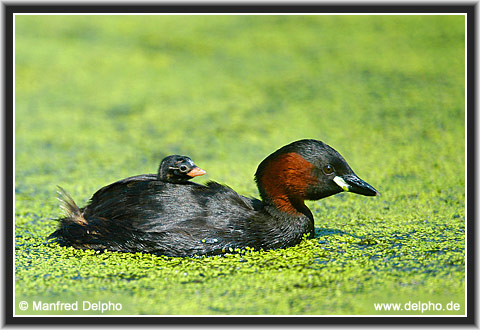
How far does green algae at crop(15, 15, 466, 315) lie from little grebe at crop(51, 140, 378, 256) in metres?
0.12

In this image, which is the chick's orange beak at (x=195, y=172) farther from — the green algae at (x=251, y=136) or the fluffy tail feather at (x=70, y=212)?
the fluffy tail feather at (x=70, y=212)

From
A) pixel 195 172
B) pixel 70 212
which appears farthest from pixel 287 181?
pixel 70 212

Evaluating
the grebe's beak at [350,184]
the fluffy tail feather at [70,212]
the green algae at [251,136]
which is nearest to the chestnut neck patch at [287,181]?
the grebe's beak at [350,184]

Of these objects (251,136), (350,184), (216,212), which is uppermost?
(251,136)

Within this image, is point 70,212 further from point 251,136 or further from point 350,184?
point 251,136

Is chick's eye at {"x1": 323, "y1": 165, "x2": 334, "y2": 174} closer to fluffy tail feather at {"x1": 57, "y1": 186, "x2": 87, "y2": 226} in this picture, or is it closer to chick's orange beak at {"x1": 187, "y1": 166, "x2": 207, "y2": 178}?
chick's orange beak at {"x1": 187, "y1": 166, "x2": 207, "y2": 178}

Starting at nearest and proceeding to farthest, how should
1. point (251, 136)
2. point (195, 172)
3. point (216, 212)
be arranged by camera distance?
point (216, 212) < point (195, 172) < point (251, 136)

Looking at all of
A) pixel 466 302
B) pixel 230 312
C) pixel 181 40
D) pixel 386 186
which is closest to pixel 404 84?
pixel 386 186

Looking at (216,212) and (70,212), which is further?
(70,212)

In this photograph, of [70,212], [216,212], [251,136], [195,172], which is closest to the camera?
[216,212]

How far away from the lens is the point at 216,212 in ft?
17.1

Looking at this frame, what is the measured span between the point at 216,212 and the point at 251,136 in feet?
11.2

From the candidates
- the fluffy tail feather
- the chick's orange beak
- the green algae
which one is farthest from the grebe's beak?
the fluffy tail feather

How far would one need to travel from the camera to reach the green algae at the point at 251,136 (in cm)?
473
